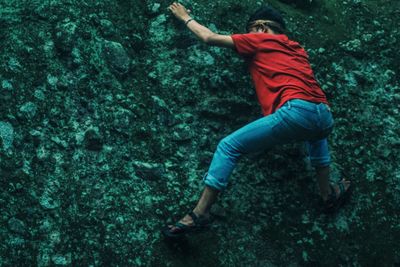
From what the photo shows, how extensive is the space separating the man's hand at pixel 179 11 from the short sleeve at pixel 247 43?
0.66 metres

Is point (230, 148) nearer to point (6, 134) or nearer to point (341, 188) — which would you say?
point (341, 188)

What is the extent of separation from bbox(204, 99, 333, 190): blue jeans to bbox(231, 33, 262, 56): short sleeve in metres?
0.59

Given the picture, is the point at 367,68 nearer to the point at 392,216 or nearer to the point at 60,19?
the point at 392,216

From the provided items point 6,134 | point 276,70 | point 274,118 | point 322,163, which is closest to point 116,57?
point 6,134

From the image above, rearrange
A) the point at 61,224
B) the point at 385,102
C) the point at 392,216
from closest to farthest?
the point at 61,224
the point at 392,216
the point at 385,102

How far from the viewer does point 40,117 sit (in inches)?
153

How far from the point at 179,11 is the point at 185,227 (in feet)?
6.63

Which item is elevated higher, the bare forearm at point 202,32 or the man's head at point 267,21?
the bare forearm at point 202,32

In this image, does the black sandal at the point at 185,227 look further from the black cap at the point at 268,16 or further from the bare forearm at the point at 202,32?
the black cap at the point at 268,16

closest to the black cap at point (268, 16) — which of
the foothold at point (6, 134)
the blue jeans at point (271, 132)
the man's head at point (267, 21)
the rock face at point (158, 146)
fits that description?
the man's head at point (267, 21)

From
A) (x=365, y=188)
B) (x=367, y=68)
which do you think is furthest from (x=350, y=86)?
(x=365, y=188)

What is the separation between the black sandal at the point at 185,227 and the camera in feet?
11.7

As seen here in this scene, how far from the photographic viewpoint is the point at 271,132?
11.7 ft

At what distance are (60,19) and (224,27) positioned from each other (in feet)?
5.23
